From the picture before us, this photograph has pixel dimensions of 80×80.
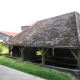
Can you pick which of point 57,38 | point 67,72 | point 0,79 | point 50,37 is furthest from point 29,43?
point 0,79

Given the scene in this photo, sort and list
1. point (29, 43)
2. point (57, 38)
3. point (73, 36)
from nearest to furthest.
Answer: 1. point (73, 36)
2. point (57, 38)
3. point (29, 43)

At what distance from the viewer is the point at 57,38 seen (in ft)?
44.4

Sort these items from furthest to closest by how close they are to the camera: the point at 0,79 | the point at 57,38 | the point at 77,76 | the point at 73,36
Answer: the point at 57,38, the point at 73,36, the point at 77,76, the point at 0,79

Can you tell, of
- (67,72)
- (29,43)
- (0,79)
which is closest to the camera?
(0,79)

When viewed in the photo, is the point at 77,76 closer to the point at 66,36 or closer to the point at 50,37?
the point at 66,36

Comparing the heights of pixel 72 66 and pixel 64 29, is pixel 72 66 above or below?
below

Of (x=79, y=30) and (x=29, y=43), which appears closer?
(x=79, y=30)


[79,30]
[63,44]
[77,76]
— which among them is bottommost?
[77,76]

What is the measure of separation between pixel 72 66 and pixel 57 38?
396cm

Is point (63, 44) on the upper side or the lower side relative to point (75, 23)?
lower

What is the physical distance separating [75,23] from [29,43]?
4.99 meters

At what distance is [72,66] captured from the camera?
1562cm

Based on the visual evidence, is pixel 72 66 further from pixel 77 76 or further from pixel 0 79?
pixel 0 79

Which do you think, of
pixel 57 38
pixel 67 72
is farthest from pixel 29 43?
pixel 67 72
